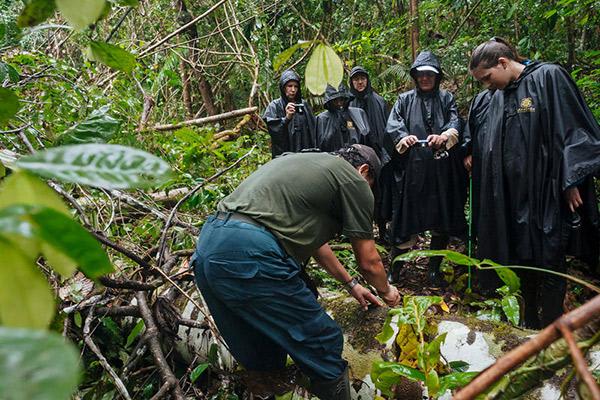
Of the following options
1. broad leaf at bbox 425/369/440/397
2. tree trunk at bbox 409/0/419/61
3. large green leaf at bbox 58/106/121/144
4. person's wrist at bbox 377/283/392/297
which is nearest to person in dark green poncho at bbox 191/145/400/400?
person's wrist at bbox 377/283/392/297

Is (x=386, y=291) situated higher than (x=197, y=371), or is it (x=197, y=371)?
(x=386, y=291)

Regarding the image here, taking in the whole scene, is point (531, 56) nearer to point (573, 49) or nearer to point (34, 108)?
point (573, 49)

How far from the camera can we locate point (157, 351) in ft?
8.79

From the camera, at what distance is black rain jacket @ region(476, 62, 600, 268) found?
309 centimetres

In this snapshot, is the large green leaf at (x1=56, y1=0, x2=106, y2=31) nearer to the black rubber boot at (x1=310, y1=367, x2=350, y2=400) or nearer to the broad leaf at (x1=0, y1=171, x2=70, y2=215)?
the broad leaf at (x1=0, y1=171, x2=70, y2=215)

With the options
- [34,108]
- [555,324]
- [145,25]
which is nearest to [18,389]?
[555,324]

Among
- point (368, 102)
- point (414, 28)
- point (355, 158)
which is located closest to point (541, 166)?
point (355, 158)

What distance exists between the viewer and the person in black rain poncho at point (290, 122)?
18.6 ft

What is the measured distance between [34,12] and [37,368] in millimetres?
573

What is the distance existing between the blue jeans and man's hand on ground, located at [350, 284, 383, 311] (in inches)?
12.9

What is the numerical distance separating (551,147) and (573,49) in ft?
9.50

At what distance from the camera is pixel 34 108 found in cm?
322

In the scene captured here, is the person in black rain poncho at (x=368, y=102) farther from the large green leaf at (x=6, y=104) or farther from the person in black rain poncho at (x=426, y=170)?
the large green leaf at (x=6, y=104)

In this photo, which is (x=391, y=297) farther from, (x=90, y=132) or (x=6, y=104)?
(x=6, y=104)
